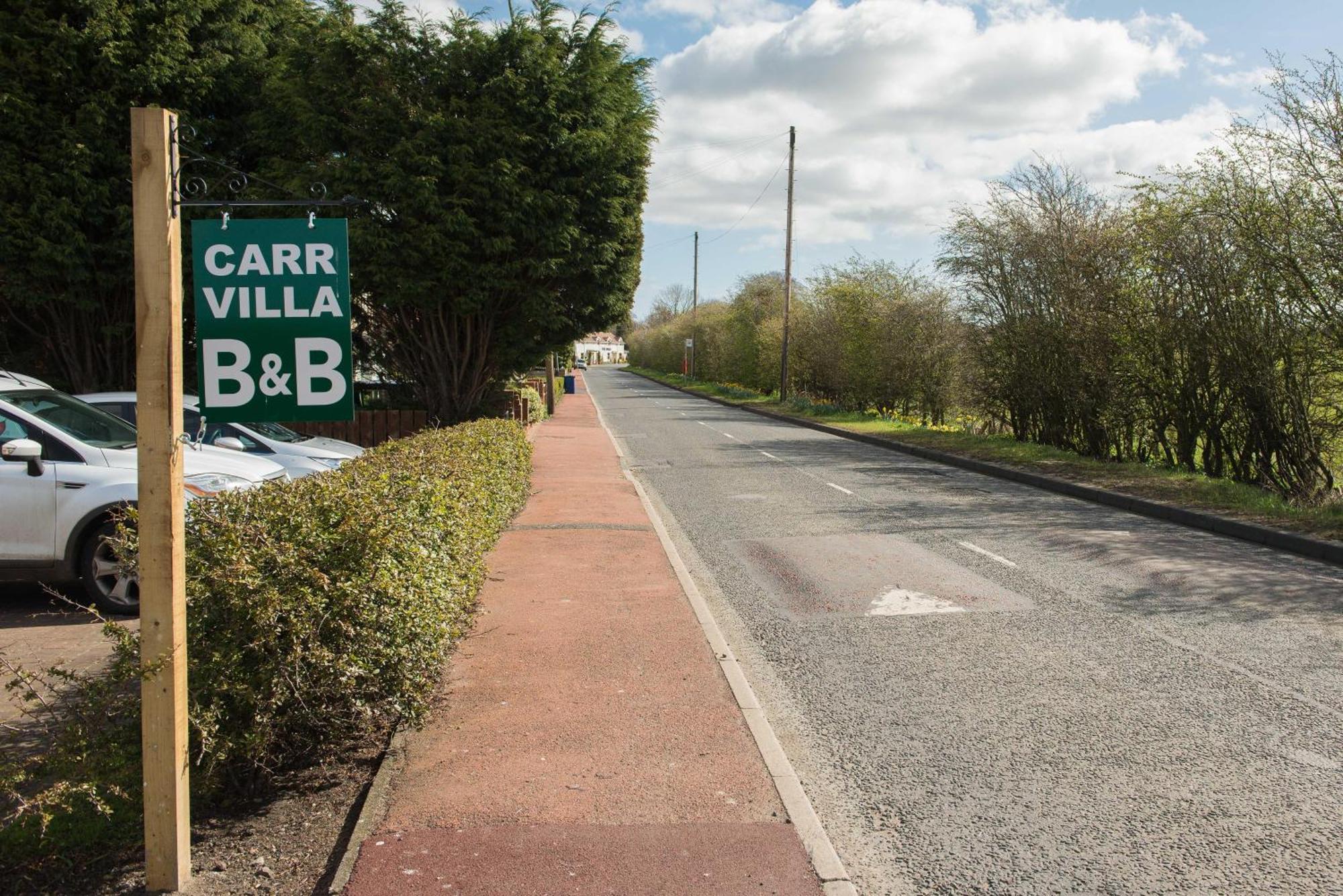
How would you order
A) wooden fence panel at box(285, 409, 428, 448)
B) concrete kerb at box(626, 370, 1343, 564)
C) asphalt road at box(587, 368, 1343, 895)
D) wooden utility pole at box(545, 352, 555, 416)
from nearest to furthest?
1. asphalt road at box(587, 368, 1343, 895)
2. concrete kerb at box(626, 370, 1343, 564)
3. wooden fence panel at box(285, 409, 428, 448)
4. wooden utility pole at box(545, 352, 555, 416)

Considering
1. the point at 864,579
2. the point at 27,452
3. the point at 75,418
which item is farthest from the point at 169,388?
the point at 864,579

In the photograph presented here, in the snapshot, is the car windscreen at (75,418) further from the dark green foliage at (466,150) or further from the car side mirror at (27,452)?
the dark green foliage at (466,150)

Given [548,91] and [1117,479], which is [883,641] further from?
[548,91]

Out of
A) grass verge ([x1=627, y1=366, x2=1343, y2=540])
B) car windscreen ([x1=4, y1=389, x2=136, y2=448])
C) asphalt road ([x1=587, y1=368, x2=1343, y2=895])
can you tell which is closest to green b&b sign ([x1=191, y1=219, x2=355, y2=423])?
asphalt road ([x1=587, y1=368, x2=1343, y2=895])

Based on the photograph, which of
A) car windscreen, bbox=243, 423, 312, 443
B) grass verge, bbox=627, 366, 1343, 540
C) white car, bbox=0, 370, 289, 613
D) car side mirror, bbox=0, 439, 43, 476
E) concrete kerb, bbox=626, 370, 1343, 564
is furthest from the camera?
car windscreen, bbox=243, 423, 312, 443

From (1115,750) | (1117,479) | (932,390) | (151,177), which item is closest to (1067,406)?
(1117,479)

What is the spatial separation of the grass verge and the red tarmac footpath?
7569mm

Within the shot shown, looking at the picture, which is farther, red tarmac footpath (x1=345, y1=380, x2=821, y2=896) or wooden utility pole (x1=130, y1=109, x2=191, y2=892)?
red tarmac footpath (x1=345, y1=380, x2=821, y2=896)

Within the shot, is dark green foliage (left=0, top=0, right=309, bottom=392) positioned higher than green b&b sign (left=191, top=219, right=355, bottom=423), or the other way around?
dark green foliage (left=0, top=0, right=309, bottom=392)

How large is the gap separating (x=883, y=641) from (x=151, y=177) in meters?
5.07

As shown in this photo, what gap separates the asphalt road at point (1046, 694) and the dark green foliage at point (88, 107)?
10.6 metres

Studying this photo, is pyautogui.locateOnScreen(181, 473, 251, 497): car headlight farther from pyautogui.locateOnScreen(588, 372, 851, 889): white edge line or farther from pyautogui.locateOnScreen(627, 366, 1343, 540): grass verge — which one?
pyautogui.locateOnScreen(627, 366, 1343, 540): grass verge

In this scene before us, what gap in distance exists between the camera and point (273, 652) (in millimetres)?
4098

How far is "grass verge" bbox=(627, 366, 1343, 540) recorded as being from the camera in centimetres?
1134
